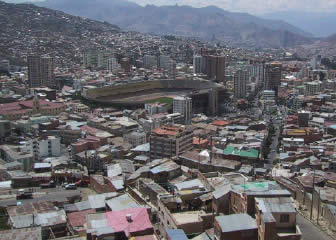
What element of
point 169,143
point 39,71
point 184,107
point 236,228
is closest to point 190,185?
point 236,228

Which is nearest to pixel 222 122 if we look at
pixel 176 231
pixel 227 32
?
pixel 176 231

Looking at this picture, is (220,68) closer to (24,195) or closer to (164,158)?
(164,158)

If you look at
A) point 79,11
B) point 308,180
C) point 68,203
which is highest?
point 79,11

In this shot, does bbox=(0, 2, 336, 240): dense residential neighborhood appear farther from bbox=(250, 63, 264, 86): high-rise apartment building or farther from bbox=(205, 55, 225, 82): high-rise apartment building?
bbox=(250, 63, 264, 86): high-rise apartment building

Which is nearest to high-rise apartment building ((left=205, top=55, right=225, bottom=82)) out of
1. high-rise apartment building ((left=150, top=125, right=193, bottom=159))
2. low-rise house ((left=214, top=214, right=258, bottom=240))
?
high-rise apartment building ((left=150, top=125, right=193, bottom=159))

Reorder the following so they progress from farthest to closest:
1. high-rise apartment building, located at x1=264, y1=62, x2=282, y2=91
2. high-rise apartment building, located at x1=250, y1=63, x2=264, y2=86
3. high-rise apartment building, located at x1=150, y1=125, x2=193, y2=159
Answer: high-rise apartment building, located at x1=250, y1=63, x2=264, y2=86, high-rise apartment building, located at x1=264, y1=62, x2=282, y2=91, high-rise apartment building, located at x1=150, y1=125, x2=193, y2=159

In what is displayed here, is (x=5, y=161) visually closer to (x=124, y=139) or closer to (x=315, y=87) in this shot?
(x=124, y=139)

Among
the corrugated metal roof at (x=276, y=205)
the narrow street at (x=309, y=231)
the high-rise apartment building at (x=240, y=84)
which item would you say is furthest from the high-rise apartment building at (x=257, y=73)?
the corrugated metal roof at (x=276, y=205)
